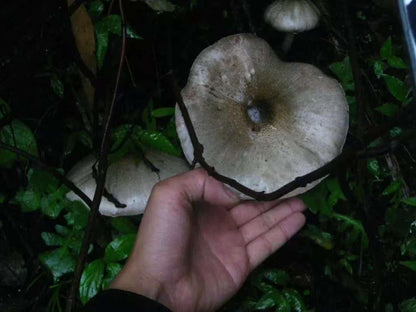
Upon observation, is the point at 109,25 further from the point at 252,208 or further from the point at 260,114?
the point at 252,208

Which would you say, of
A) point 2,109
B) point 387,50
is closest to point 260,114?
point 387,50

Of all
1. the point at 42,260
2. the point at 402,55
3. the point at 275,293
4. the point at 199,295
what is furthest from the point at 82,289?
the point at 402,55

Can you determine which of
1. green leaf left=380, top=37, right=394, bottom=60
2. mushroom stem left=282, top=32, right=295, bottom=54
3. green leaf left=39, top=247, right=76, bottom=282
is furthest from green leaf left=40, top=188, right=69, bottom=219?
green leaf left=380, top=37, right=394, bottom=60

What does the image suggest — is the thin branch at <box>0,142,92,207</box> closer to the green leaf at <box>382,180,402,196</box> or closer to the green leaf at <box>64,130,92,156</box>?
the green leaf at <box>64,130,92,156</box>

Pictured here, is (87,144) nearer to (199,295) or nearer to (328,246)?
(199,295)

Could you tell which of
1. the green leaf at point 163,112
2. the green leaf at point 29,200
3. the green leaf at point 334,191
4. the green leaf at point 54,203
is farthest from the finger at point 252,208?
the green leaf at point 29,200
